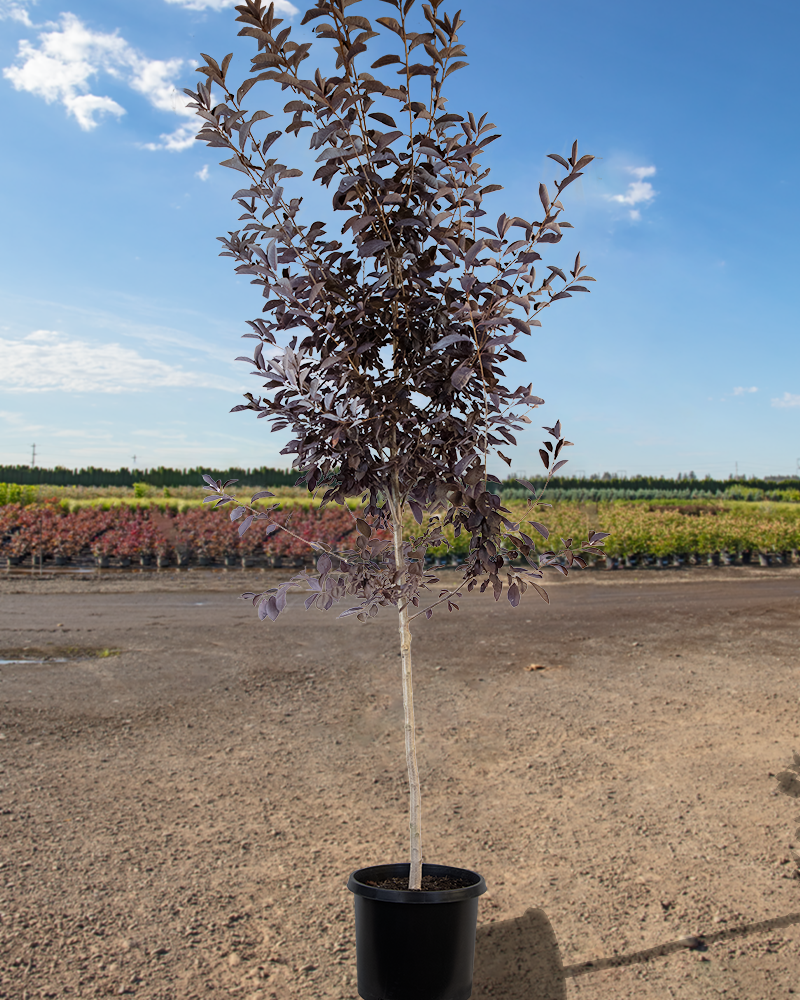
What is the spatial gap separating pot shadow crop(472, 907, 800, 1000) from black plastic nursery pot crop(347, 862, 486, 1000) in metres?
0.28

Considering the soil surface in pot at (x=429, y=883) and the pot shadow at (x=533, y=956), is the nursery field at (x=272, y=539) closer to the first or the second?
the pot shadow at (x=533, y=956)

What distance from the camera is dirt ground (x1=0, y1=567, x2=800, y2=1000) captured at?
3.04 m

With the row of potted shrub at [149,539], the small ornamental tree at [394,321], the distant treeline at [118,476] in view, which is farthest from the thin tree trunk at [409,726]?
the distant treeline at [118,476]

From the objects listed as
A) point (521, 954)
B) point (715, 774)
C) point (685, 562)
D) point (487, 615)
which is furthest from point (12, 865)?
point (685, 562)

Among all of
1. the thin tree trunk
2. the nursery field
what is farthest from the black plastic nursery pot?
the nursery field

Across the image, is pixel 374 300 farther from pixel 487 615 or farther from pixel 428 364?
pixel 487 615

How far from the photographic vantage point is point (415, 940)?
8.66 ft

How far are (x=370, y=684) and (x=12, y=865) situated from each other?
3.36 metres

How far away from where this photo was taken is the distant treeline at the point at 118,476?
35.7 m

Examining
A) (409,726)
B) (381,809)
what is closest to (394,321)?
(409,726)

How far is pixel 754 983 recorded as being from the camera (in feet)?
9.58

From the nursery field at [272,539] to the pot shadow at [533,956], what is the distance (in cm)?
1028

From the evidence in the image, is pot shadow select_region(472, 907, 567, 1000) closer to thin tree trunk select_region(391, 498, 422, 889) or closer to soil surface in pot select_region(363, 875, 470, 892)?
soil surface in pot select_region(363, 875, 470, 892)

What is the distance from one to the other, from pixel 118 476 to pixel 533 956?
41.0m
